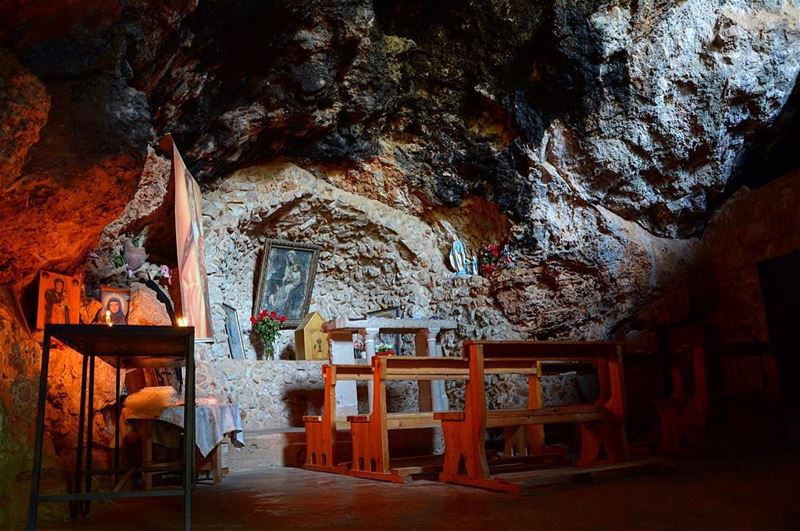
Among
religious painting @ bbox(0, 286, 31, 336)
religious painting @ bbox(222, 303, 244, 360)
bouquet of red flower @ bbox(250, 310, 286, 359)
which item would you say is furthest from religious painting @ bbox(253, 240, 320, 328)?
religious painting @ bbox(0, 286, 31, 336)

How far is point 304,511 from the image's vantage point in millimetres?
4035

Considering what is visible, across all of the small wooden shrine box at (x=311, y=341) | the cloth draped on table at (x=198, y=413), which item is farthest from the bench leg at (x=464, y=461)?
the small wooden shrine box at (x=311, y=341)

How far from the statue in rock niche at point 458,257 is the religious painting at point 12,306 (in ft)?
21.9

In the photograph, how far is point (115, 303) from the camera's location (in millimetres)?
6449

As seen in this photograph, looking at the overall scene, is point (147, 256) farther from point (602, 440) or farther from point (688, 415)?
point (688, 415)

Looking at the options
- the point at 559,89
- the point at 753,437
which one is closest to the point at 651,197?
the point at 559,89

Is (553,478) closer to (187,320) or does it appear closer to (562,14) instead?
(187,320)

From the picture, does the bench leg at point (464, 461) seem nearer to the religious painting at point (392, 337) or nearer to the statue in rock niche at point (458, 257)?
the religious painting at point (392, 337)

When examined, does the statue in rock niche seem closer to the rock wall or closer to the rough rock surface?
the rough rock surface

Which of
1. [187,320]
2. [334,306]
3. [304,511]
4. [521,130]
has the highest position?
[521,130]

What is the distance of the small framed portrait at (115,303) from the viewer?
618 cm

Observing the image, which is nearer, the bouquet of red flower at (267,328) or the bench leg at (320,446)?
the bench leg at (320,446)

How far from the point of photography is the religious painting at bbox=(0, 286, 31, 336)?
4.40 meters

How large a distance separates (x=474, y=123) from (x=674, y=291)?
3.78 metres
